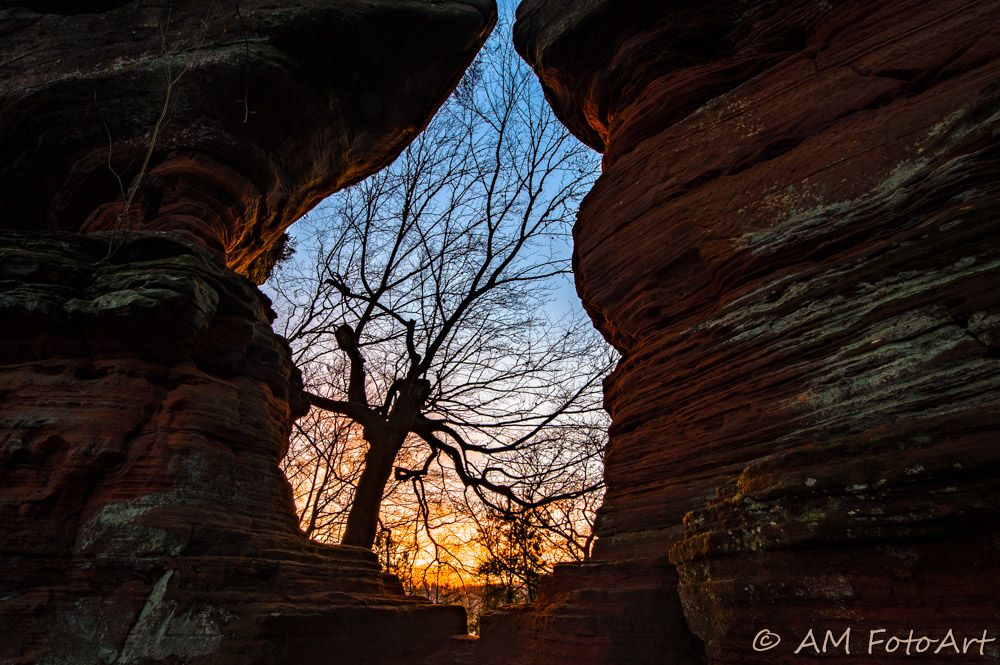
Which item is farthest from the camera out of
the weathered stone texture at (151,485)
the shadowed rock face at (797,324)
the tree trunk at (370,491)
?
the tree trunk at (370,491)

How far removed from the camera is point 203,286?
17.1 feet

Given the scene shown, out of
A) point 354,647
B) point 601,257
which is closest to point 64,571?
point 354,647

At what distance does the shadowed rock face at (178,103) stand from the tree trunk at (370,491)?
13.5 ft

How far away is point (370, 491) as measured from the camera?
968 centimetres

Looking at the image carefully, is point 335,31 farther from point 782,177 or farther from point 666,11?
point 782,177

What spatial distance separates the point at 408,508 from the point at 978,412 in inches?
441

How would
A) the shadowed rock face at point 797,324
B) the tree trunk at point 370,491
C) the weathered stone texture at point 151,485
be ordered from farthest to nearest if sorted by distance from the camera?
the tree trunk at point 370,491 → the weathered stone texture at point 151,485 → the shadowed rock face at point 797,324

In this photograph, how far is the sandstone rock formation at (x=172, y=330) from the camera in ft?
13.1

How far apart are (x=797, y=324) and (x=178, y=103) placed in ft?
25.9

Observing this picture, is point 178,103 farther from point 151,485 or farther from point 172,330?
point 151,485

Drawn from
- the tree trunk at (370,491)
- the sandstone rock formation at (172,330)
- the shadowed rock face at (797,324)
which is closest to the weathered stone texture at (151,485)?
the sandstone rock formation at (172,330)

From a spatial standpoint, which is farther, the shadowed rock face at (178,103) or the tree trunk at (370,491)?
the tree trunk at (370,491)

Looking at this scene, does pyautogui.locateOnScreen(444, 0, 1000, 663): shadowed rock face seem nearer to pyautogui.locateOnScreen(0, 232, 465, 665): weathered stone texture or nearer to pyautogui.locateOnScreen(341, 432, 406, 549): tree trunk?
pyautogui.locateOnScreen(0, 232, 465, 665): weathered stone texture

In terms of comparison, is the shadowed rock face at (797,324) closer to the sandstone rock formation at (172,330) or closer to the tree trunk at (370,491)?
the sandstone rock formation at (172,330)
